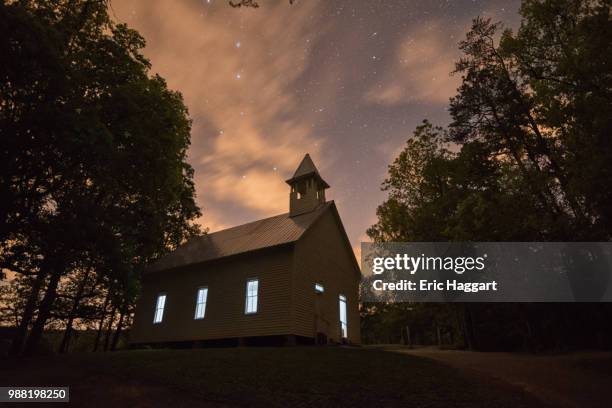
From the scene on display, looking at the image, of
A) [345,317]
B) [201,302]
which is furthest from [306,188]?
[201,302]

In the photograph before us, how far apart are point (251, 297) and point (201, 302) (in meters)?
3.91

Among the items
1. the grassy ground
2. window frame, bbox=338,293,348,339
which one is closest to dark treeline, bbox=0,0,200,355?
the grassy ground

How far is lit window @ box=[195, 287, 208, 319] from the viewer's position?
21234mm

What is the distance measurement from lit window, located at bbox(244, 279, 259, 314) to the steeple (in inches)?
221

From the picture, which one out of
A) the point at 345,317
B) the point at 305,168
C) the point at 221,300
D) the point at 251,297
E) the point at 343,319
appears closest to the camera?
the point at 251,297

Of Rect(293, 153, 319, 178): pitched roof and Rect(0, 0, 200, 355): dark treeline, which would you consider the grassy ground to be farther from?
Rect(293, 153, 319, 178): pitched roof

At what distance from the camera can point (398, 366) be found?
12.4 metres

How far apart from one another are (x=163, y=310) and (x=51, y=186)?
10.8m

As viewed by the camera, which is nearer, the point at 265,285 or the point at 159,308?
the point at 265,285

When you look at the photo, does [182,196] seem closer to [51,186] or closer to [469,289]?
[51,186]

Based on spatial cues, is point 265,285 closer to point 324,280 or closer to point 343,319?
point 324,280

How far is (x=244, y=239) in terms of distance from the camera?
22.9 meters

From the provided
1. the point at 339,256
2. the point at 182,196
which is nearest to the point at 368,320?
the point at 339,256

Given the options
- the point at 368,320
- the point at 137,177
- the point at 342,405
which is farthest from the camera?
the point at 368,320
